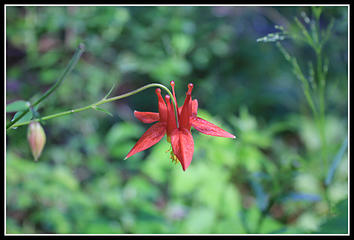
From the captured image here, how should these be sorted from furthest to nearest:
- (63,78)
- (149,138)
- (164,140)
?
(164,140) → (149,138) → (63,78)

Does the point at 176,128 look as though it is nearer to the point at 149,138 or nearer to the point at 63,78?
the point at 149,138

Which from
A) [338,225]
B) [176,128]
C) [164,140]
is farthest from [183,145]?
[164,140]

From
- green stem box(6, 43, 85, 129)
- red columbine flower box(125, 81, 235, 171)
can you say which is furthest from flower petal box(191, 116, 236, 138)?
green stem box(6, 43, 85, 129)

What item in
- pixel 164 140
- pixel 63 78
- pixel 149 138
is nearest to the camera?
pixel 63 78

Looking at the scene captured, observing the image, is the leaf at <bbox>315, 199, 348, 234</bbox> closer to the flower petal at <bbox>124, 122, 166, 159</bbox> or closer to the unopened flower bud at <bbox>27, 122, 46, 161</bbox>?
the flower petal at <bbox>124, 122, 166, 159</bbox>

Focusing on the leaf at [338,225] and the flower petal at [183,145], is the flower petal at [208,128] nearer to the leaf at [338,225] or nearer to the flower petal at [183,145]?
the flower petal at [183,145]

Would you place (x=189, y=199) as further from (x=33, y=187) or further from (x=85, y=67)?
(x=85, y=67)

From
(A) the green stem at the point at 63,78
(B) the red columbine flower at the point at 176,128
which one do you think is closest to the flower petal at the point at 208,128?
(B) the red columbine flower at the point at 176,128
